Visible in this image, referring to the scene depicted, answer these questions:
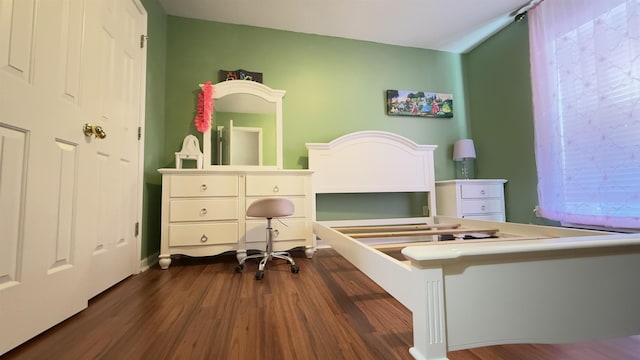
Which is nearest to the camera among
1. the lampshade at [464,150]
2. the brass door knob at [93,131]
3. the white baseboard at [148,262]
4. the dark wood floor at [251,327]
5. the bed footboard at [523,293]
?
the bed footboard at [523,293]

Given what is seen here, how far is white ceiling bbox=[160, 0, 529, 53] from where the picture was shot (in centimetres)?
240

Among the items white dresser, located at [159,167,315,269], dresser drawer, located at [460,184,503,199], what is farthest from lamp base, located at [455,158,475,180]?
white dresser, located at [159,167,315,269]

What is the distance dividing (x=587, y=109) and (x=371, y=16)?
6.61 feet

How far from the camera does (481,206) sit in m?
2.61

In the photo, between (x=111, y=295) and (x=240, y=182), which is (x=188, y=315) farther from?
(x=240, y=182)

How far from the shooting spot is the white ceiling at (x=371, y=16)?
7.87ft

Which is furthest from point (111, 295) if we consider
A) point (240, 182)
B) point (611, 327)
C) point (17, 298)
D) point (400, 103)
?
point (400, 103)

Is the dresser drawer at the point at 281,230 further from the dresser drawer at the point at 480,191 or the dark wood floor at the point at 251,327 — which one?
the dresser drawer at the point at 480,191

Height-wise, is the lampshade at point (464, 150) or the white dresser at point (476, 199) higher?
the lampshade at point (464, 150)

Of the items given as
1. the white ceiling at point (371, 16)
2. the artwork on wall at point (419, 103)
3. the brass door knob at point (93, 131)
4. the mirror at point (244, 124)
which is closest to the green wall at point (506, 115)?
the white ceiling at point (371, 16)

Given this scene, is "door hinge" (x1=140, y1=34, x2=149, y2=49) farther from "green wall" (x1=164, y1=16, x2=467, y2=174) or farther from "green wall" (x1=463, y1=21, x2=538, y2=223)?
"green wall" (x1=463, y1=21, x2=538, y2=223)

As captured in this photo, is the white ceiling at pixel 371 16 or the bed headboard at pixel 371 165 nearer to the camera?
the white ceiling at pixel 371 16

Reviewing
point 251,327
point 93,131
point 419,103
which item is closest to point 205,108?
point 93,131

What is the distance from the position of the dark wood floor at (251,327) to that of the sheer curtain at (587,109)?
1348 mm
